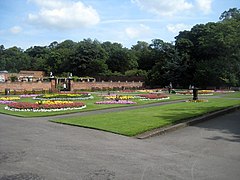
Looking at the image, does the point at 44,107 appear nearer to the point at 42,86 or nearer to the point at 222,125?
the point at 222,125

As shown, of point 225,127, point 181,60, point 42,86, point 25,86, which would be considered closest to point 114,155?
point 225,127

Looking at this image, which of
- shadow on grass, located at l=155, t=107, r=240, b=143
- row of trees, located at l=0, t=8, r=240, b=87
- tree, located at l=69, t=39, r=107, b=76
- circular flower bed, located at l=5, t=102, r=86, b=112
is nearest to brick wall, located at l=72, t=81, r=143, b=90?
row of trees, located at l=0, t=8, r=240, b=87

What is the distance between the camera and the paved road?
582 cm

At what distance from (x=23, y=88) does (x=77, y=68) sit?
33709mm

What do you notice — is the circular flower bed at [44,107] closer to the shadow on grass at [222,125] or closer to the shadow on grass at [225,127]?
the shadow on grass at [222,125]

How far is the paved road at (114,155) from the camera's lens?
5.82 metres

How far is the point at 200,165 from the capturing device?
6.56 m

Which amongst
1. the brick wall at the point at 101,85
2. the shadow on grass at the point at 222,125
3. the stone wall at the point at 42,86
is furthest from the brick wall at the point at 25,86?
the shadow on grass at the point at 222,125

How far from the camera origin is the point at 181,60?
64.0 m

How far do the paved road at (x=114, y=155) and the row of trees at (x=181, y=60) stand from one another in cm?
3484

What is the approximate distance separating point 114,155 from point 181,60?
2314 inches

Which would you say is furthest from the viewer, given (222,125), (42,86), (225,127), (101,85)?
(101,85)

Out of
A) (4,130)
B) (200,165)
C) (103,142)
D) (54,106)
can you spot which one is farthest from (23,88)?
(200,165)

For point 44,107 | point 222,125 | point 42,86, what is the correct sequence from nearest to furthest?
point 222,125 → point 44,107 → point 42,86
